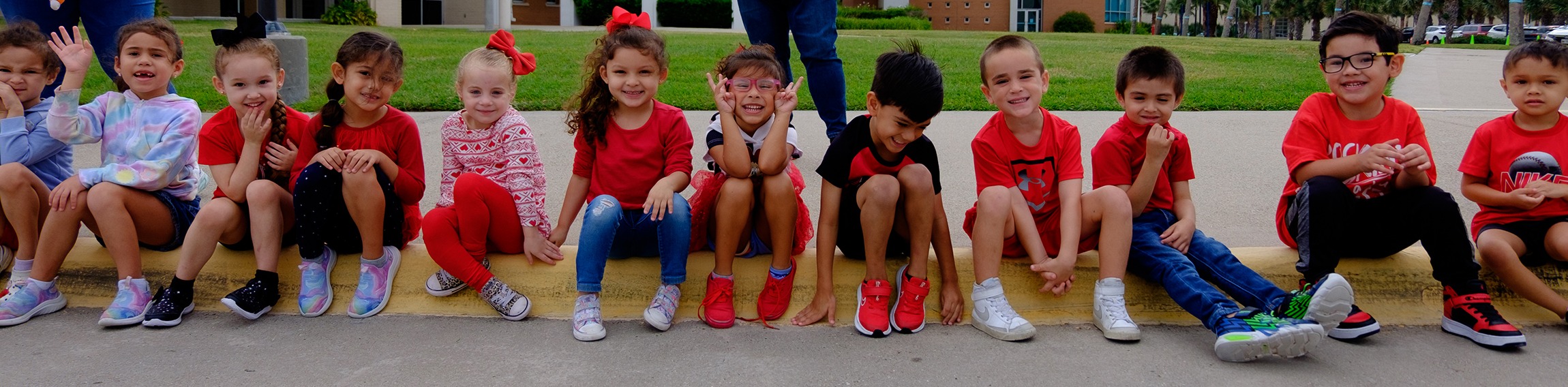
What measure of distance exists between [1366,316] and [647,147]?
228 centimetres

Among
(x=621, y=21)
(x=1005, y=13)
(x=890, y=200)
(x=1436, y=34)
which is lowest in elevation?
(x=890, y=200)

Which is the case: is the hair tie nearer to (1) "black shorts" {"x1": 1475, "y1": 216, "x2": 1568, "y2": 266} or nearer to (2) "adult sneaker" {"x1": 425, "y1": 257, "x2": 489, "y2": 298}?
(2) "adult sneaker" {"x1": 425, "y1": 257, "x2": 489, "y2": 298}

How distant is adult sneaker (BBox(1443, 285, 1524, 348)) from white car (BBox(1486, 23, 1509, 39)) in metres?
59.9

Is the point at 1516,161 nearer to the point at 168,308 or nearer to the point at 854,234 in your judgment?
the point at 854,234

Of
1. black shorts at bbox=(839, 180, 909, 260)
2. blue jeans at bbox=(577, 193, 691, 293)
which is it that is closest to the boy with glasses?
black shorts at bbox=(839, 180, 909, 260)

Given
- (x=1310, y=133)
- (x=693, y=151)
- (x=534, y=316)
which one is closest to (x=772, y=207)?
(x=534, y=316)

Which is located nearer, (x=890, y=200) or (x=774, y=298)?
(x=890, y=200)

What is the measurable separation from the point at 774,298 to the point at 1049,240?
952 millimetres

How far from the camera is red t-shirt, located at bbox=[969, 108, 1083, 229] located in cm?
341

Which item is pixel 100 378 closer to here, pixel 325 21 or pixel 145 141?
pixel 145 141

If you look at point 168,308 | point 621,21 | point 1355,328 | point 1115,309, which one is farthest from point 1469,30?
point 168,308

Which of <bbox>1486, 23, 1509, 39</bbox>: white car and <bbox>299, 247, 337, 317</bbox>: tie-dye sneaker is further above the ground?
<bbox>1486, 23, 1509, 39</bbox>: white car

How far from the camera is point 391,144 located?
353 centimetres

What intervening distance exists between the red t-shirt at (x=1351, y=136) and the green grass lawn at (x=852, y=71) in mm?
1417
